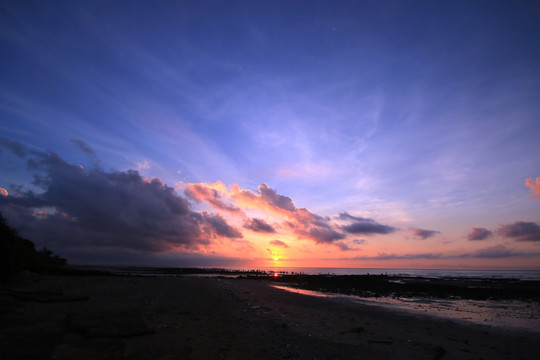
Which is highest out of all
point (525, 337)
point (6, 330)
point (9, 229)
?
point (9, 229)

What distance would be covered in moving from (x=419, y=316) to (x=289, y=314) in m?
8.17

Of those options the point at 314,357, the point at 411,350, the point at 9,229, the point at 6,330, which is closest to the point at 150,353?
the point at 314,357

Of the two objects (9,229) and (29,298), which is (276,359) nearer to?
(29,298)

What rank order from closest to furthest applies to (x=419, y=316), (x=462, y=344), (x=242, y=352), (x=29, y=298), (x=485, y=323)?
(x=242, y=352), (x=462, y=344), (x=29, y=298), (x=485, y=323), (x=419, y=316)

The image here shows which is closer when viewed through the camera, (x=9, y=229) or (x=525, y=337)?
(x=525, y=337)

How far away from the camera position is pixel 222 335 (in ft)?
31.3

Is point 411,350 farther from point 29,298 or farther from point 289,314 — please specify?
point 29,298

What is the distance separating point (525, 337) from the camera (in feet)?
39.8

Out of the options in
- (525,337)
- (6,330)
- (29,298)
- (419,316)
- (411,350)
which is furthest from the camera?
(419,316)

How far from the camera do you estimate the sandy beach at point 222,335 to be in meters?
7.55

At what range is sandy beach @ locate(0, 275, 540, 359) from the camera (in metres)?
7.55

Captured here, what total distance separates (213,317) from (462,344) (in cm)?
1037

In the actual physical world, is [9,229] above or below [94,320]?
above

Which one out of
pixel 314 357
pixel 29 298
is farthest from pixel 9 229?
pixel 314 357
